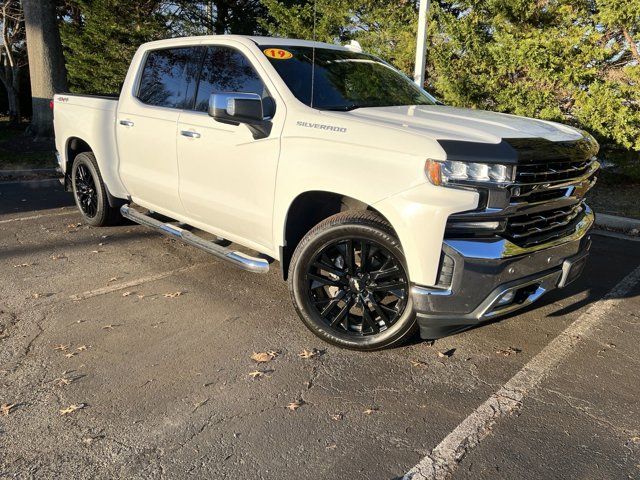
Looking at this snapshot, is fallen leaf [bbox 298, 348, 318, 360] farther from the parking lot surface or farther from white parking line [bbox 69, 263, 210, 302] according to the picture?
white parking line [bbox 69, 263, 210, 302]

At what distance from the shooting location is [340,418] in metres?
2.94

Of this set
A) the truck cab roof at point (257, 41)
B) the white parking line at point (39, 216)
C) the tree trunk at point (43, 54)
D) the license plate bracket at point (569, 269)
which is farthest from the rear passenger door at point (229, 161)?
the tree trunk at point (43, 54)

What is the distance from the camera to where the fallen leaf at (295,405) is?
3023mm

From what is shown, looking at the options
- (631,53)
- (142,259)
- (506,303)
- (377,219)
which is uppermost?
(631,53)

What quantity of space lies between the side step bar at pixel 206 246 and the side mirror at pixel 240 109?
91 cm

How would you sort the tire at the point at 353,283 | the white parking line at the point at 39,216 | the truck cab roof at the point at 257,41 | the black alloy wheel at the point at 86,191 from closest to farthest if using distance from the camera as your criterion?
the tire at the point at 353,283, the truck cab roof at the point at 257,41, the black alloy wheel at the point at 86,191, the white parking line at the point at 39,216

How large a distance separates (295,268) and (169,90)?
2261 millimetres

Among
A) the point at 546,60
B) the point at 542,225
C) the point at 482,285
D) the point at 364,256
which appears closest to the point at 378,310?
the point at 364,256

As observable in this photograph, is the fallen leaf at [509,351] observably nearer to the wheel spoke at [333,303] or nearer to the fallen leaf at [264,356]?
the wheel spoke at [333,303]

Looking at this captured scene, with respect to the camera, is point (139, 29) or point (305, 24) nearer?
point (305, 24)

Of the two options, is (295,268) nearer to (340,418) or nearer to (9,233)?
(340,418)

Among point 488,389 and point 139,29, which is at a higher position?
point 139,29

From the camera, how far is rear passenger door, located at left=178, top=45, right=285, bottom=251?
388cm

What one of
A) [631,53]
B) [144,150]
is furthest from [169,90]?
[631,53]
